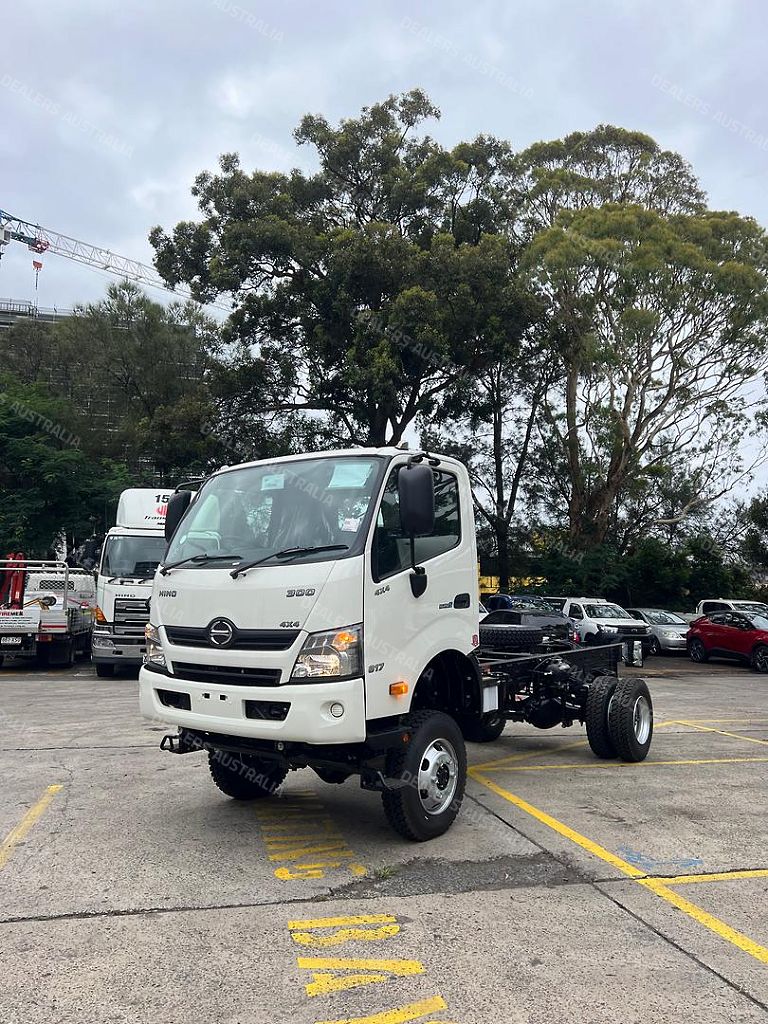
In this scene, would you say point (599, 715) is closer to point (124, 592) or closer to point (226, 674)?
point (226, 674)

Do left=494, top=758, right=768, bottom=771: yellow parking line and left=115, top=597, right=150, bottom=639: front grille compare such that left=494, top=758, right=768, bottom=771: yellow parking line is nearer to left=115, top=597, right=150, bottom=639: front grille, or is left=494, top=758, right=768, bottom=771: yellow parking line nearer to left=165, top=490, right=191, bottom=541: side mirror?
left=165, top=490, right=191, bottom=541: side mirror

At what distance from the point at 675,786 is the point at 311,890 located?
395 cm

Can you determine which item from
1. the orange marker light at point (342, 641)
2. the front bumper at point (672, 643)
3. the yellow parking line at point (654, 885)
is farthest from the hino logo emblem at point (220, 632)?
the front bumper at point (672, 643)

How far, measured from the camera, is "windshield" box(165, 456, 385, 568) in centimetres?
526

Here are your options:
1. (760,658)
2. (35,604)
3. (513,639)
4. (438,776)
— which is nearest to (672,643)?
(760,658)

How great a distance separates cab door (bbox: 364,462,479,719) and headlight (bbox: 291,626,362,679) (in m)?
0.11

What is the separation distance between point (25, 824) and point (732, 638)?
68.9 feet

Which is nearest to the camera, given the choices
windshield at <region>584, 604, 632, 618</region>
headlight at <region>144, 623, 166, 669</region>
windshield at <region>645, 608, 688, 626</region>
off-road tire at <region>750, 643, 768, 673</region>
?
headlight at <region>144, 623, 166, 669</region>

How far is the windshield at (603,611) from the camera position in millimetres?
24406

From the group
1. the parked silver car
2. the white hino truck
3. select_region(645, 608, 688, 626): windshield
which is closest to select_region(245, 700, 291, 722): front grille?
the white hino truck

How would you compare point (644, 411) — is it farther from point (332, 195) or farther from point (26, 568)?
point (26, 568)

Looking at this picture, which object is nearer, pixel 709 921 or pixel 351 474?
pixel 709 921

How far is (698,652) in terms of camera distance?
24672 millimetres

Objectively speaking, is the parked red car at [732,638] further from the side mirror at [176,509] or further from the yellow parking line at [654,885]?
the side mirror at [176,509]
